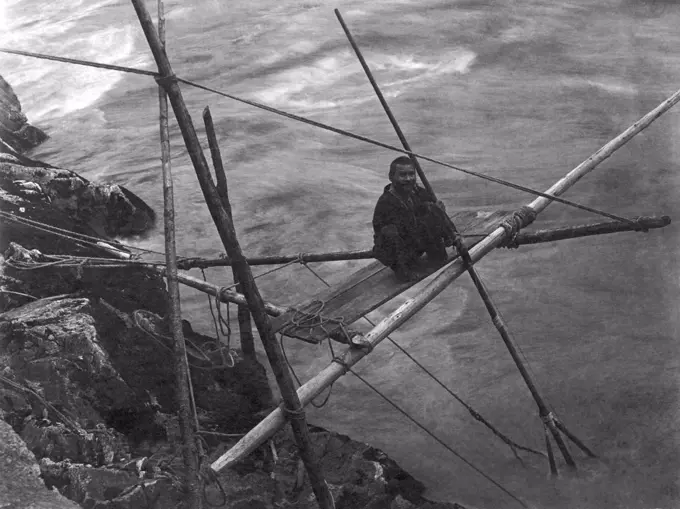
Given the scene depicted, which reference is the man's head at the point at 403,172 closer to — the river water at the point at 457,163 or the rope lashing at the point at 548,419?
the rope lashing at the point at 548,419

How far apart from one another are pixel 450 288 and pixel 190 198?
569cm

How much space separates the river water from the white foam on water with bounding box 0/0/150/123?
9 cm

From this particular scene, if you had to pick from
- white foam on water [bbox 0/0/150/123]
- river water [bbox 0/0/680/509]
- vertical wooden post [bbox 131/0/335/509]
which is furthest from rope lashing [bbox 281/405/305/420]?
white foam on water [bbox 0/0/150/123]

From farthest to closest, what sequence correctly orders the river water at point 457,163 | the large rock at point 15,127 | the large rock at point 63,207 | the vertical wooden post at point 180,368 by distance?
the large rock at point 15,127 → the large rock at point 63,207 → the river water at point 457,163 → the vertical wooden post at point 180,368

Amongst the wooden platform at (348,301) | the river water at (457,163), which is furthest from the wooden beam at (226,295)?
the river water at (457,163)

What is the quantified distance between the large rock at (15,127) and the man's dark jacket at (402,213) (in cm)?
1211

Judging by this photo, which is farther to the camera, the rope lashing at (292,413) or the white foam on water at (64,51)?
the white foam on water at (64,51)

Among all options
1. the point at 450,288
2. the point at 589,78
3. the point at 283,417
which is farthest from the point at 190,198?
the point at 283,417

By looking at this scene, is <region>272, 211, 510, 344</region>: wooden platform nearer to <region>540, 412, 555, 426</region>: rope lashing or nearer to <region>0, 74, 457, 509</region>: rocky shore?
<region>0, 74, 457, 509</region>: rocky shore

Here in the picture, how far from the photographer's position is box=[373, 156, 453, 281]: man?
658cm

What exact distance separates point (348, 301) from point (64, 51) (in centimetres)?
1925

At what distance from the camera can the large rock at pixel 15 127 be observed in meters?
17.0

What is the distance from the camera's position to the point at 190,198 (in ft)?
50.1

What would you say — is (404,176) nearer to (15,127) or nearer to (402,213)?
(402,213)
